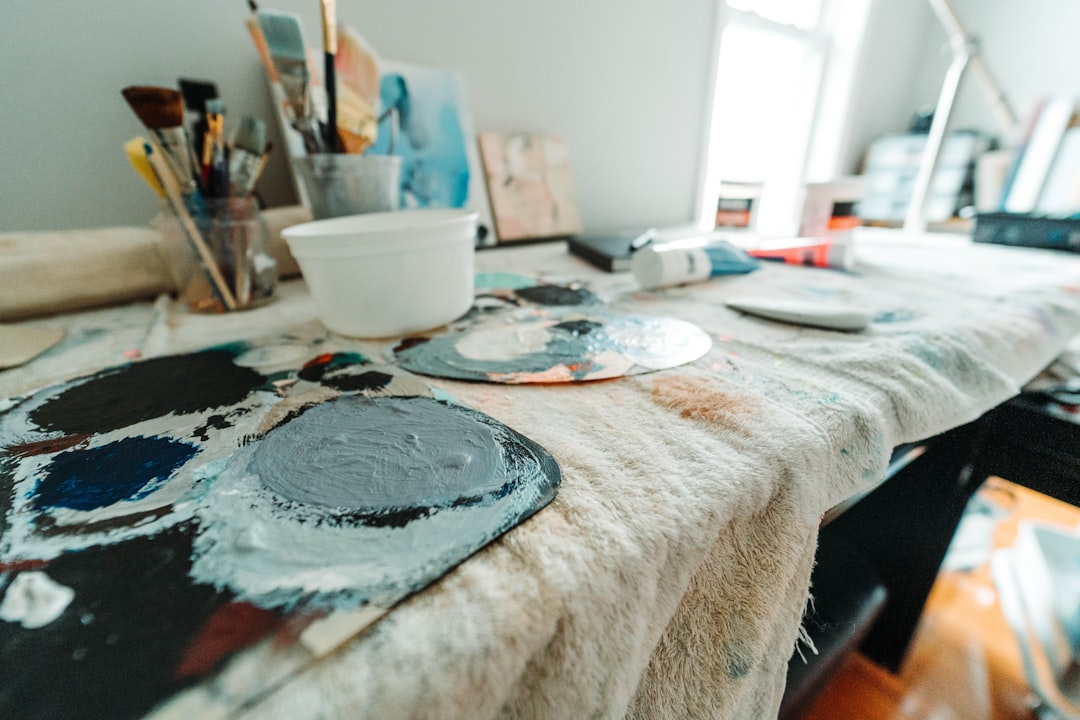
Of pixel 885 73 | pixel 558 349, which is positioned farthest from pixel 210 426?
pixel 885 73

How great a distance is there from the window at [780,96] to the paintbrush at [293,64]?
1.10m

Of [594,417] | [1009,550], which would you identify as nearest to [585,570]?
[594,417]

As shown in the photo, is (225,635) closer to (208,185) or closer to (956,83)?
(208,185)

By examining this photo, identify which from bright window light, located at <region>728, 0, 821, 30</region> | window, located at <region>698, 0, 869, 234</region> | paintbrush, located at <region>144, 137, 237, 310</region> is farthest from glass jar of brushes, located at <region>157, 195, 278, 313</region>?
bright window light, located at <region>728, 0, 821, 30</region>

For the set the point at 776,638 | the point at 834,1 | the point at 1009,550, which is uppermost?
the point at 834,1

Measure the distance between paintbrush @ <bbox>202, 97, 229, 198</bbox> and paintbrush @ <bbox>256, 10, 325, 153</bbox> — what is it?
71mm

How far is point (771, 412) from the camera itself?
0.87ft

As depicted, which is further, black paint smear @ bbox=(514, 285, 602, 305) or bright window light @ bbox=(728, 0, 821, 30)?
bright window light @ bbox=(728, 0, 821, 30)

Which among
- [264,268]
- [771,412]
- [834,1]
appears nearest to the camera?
[771,412]

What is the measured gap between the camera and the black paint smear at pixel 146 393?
27cm

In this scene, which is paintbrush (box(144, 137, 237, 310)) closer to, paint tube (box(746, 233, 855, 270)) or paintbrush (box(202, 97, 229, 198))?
paintbrush (box(202, 97, 229, 198))

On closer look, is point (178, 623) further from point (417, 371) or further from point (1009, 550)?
point (1009, 550)

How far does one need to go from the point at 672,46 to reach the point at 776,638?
125 cm

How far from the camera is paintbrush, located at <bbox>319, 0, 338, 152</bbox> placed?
414 mm
